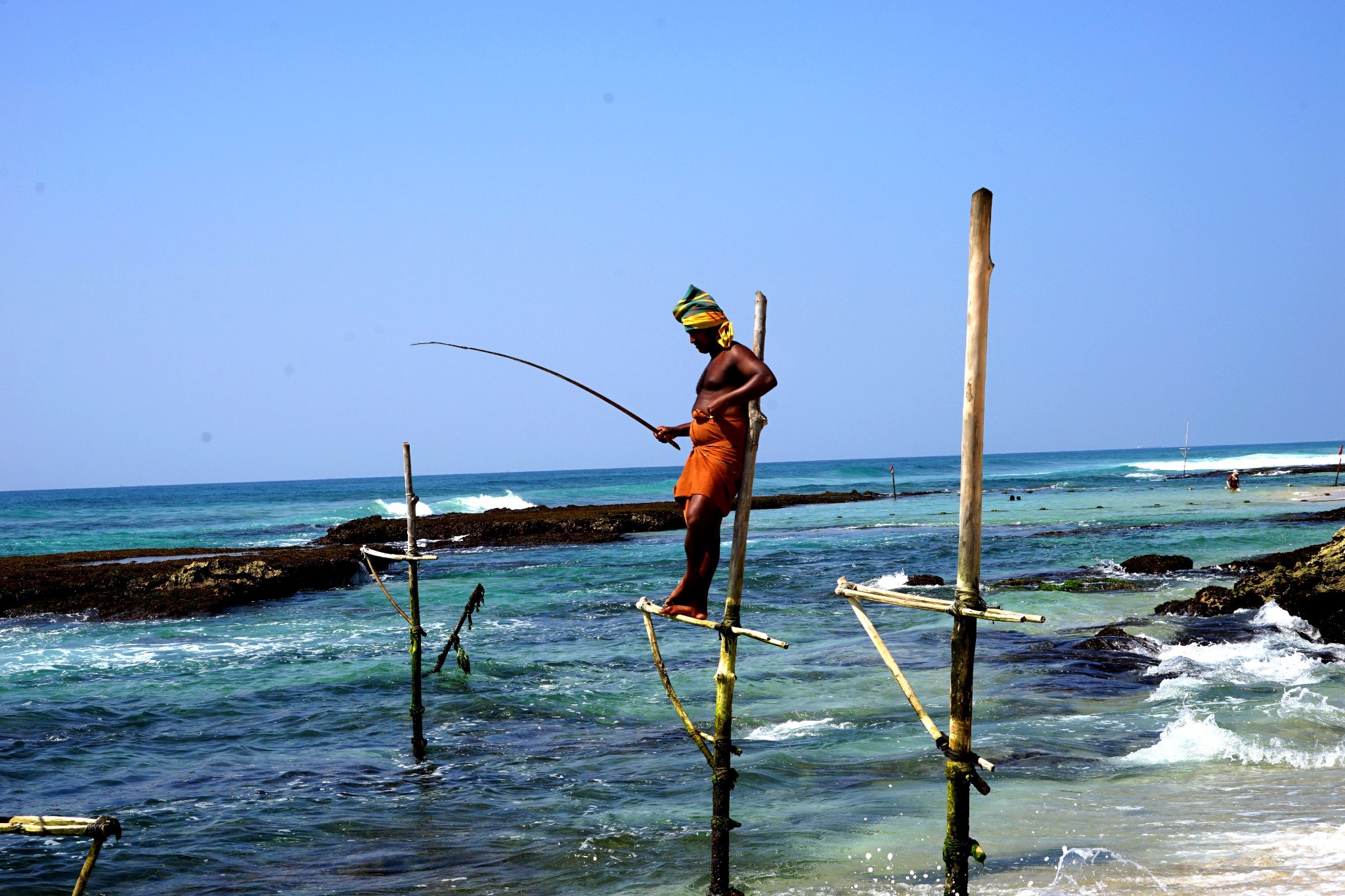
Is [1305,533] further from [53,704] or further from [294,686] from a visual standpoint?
[53,704]

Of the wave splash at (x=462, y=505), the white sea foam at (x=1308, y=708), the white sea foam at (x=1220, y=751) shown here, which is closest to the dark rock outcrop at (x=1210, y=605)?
the white sea foam at (x=1308, y=708)

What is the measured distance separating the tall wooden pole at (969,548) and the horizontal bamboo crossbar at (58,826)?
3.90 m

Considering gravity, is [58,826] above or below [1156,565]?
above

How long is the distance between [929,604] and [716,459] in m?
1.44

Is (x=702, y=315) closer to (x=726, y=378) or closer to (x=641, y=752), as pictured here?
(x=726, y=378)

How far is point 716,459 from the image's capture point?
20.7ft

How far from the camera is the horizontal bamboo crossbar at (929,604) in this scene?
18.0 feet

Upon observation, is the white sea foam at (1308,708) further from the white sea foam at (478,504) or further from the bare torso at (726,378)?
the white sea foam at (478,504)

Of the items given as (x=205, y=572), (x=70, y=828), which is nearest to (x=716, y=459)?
(x=70, y=828)

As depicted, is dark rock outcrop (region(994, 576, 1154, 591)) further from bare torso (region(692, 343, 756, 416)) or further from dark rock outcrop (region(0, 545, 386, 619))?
bare torso (region(692, 343, 756, 416))

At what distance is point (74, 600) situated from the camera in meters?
25.4

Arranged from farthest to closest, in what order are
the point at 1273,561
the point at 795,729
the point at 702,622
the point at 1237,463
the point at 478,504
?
the point at 1237,463 < the point at 478,504 < the point at 1273,561 < the point at 795,729 < the point at 702,622

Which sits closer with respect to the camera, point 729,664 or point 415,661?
point 729,664

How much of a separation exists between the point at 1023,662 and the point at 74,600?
21311mm
